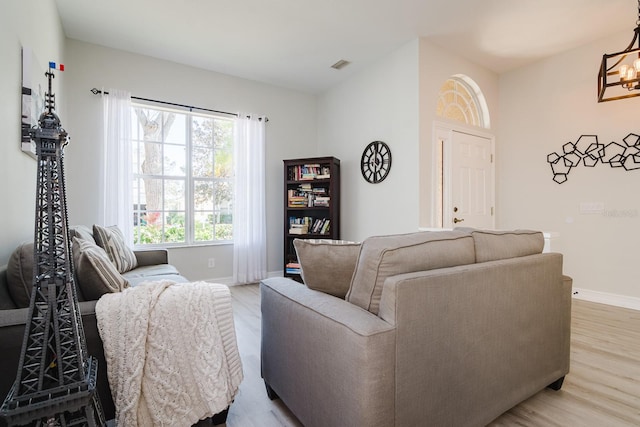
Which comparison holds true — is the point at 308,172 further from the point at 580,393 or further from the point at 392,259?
the point at 580,393

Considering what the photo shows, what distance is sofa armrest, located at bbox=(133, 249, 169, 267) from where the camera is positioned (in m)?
3.15

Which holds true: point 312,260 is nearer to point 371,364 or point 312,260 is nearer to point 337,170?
→ point 371,364

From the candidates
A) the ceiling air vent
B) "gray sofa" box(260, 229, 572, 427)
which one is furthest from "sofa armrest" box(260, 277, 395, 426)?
the ceiling air vent

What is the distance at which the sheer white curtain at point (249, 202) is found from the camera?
442 centimetres

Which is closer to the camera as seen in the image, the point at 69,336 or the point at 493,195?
the point at 69,336

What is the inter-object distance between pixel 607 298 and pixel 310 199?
3.70 meters

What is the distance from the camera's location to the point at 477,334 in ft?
4.36

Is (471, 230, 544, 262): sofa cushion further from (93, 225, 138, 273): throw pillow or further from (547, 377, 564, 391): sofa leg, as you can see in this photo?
(93, 225, 138, 273): throw pillow

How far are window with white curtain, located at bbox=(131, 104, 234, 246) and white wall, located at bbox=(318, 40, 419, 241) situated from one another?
5.28 feet

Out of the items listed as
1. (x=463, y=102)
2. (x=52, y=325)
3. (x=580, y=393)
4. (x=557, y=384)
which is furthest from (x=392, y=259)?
(x=463, y=102)

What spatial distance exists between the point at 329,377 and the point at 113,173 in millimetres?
3480

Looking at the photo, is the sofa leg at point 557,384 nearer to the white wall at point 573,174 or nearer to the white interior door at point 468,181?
the white interior door at point 468,181

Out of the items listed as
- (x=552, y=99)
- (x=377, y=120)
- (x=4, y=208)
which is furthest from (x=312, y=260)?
(x=552, y=99)

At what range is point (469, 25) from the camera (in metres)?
3.28
